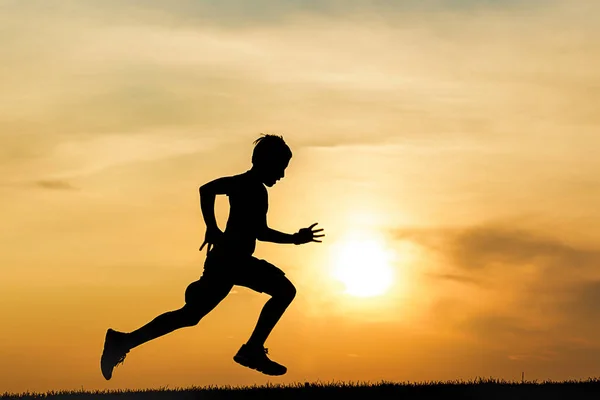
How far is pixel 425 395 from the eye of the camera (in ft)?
50.9

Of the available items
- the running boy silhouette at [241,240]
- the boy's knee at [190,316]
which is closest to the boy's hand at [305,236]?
the running boy silhouette at [241,240]

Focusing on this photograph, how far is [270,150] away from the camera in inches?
567

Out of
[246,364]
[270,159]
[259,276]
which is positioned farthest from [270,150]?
[246,364]

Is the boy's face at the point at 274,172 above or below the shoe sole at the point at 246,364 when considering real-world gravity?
above

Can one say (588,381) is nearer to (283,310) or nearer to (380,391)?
(380,391)

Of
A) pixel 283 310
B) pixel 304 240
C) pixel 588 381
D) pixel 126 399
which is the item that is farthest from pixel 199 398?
pixel 588 381

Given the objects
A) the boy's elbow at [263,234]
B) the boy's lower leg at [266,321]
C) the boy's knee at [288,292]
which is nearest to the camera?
the boy's elbow at [263,234]

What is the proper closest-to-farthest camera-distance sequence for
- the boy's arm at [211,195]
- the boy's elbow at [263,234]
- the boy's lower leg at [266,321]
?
the boy's arm at [211,195]
the boy's elbow at [263,234]
the boy's lower leg at [266,321]

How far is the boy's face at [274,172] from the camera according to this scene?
47.2 ft

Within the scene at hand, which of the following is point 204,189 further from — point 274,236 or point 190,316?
point 190,316

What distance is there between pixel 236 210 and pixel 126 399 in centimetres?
389

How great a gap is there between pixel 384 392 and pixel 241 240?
11.2ft

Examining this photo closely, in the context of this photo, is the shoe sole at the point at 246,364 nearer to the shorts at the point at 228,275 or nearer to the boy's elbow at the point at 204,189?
the shorts at the point at 228,275

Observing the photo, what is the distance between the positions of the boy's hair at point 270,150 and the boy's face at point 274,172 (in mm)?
66
